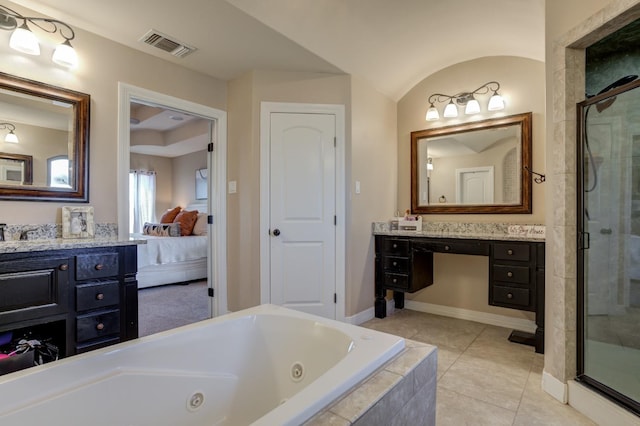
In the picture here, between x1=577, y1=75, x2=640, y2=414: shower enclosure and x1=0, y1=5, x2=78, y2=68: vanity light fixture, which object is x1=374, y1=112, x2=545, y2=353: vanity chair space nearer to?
x1=577, y1=75, x2=640, y2=414: shower enclosure

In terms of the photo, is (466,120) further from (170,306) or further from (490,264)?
(170,306)

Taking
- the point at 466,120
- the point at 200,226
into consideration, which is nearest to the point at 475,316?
the point at 466,120

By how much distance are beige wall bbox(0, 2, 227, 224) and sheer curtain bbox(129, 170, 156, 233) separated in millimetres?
4937

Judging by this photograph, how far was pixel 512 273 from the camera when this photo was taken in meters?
2.54

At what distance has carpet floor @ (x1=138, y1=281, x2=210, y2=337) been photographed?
3.14m

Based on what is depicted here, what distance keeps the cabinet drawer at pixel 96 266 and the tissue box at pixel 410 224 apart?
8.38ft

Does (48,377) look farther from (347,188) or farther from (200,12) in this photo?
(347,188)

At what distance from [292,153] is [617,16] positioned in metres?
2.26

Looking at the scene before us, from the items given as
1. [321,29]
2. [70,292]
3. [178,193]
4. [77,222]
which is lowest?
[70,292]

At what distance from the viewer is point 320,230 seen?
3068 millimetres

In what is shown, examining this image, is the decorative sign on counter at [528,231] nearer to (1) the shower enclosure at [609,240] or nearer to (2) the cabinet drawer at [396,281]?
(1) the shower enclosure at [609,240]

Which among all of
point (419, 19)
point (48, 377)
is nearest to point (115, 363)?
point (48, 377)

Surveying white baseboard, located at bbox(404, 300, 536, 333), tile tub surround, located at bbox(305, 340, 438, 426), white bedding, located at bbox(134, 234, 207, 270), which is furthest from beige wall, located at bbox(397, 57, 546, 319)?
white bedding, located at bbox(134, 234, 207, 270)

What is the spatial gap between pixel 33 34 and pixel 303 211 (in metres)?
2.20
